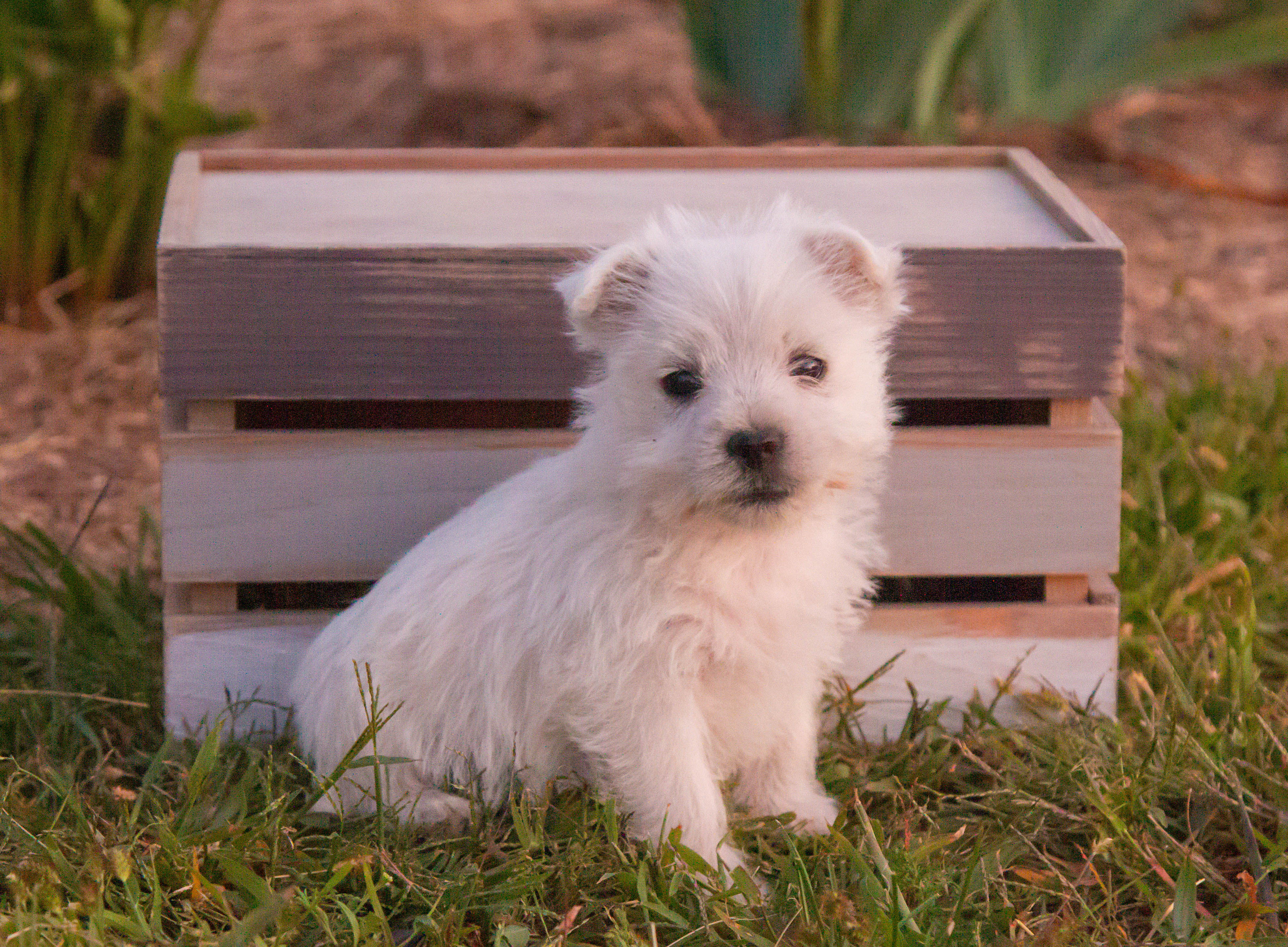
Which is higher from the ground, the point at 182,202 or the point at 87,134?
the point at 87,134

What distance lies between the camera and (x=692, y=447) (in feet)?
7.71

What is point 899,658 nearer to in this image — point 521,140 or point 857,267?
point 857,267

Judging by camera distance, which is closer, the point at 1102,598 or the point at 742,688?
the point at 742,688

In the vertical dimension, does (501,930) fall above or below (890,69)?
below

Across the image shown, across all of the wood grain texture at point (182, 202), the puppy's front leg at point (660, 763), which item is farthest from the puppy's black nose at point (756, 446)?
the wood grain texture at point (182, 202)

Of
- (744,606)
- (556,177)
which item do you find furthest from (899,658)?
(556,177)

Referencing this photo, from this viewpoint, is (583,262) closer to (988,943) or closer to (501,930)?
(501,930)

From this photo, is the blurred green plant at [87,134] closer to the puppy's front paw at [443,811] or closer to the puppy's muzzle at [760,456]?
the puppy's front paw at [443,811]

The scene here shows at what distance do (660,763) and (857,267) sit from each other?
1008 mm

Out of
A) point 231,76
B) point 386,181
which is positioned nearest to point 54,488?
point 386,181

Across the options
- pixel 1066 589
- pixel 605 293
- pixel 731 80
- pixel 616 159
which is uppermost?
pixel 731 80

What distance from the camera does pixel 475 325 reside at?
2.93 m

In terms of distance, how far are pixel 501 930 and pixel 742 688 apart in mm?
658

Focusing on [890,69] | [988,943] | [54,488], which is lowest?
[988,943]
